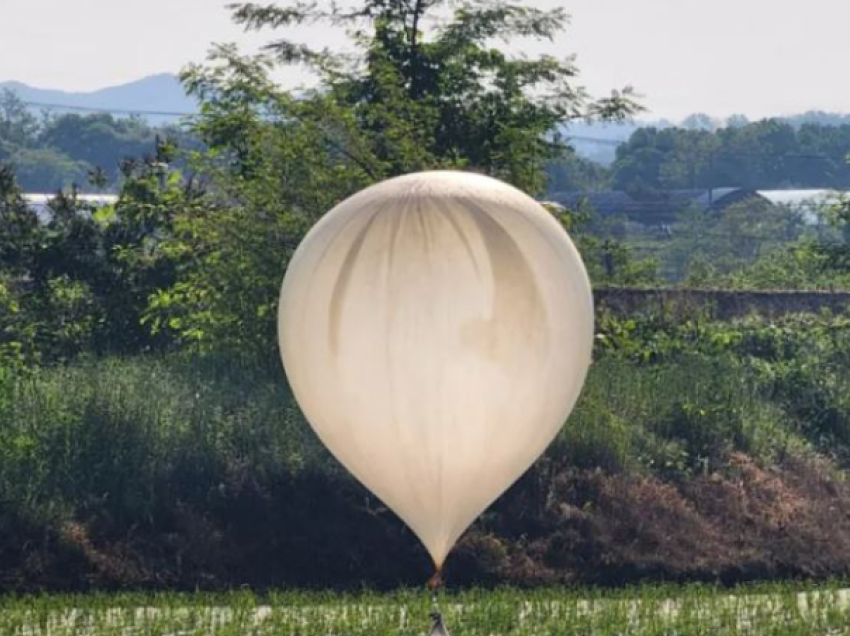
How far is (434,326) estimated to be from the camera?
11.5 meters

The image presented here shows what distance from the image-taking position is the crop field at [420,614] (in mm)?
15883

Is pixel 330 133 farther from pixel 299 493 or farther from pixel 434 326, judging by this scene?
pixel 434 326

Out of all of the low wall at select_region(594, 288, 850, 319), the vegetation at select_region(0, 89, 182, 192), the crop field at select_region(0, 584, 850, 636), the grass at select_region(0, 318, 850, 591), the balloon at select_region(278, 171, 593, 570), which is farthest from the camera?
the vegetation at select_region(0, 89, 182, 192)

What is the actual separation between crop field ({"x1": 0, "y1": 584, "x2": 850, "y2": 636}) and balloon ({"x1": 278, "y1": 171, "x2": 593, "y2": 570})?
4.17 m

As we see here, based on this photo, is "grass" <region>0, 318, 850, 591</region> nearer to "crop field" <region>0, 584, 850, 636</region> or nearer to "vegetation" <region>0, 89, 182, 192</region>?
"crop field" <region>0, 584, 850, 636</region>

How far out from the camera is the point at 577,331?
1197 cm

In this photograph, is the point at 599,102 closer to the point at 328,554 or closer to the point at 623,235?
the point at 328,554

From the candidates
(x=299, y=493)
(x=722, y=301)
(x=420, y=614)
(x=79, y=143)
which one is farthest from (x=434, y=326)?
(x=79, y=143)

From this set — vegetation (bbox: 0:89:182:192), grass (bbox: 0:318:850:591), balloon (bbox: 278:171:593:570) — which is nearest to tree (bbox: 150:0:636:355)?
grass (bbox: 0:318:850:591)

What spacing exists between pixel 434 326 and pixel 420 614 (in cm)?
558

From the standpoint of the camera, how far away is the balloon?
1152 cm

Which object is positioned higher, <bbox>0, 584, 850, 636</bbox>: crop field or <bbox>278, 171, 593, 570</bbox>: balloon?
<bbox>278, 171, 593, 570</bbox>: balloon

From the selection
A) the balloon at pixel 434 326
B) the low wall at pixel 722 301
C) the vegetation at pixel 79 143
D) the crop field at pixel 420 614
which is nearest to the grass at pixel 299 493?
the crop field at pixel 420 614

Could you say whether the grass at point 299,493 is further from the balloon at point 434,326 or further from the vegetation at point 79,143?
the vegetation at point 79,143
